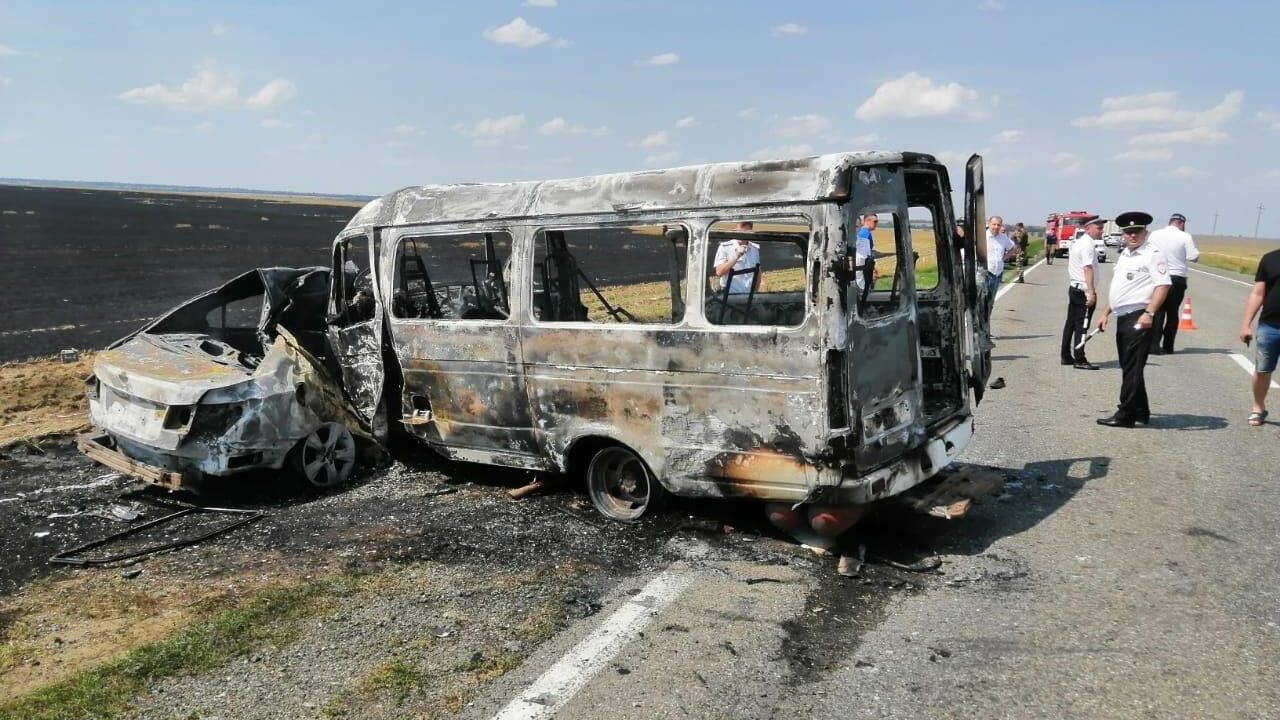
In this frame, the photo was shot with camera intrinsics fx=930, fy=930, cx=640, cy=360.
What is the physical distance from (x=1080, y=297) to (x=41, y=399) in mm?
11755

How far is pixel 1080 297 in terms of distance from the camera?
11.0 m

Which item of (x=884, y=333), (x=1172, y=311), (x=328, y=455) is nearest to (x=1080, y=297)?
(x=1172, y=311)

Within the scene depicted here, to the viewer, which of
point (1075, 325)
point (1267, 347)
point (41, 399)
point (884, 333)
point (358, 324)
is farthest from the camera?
point (1075, 325)

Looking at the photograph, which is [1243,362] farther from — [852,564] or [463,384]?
[463,384]

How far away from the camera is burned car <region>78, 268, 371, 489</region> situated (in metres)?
6.27

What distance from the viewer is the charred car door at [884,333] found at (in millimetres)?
4938

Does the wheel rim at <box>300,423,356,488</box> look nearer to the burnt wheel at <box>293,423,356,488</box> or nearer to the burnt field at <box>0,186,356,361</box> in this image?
the burnt wheel at <box>293,423,356,488</box>

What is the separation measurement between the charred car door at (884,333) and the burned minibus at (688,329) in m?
0.01

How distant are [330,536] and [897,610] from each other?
11.3 feet

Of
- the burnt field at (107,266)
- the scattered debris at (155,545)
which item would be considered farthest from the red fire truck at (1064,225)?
the scattered debris at (155,545)

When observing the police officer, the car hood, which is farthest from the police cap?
the car hood

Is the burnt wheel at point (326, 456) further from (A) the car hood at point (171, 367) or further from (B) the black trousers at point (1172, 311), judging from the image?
(B) the black trousers at point (1172, 311)

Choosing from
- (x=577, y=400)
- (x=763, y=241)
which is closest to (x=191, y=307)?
(x=577, y=400)

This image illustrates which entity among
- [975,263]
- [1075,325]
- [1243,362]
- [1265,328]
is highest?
[975,263]
